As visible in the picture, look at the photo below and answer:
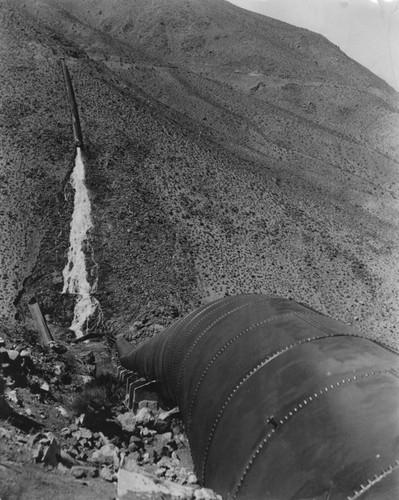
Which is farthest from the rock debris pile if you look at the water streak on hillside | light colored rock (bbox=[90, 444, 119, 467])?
the water streak on hillside

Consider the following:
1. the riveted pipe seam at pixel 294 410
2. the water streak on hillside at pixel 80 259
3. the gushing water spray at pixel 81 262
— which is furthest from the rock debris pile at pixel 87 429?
the water streak on hillside at pixel 80 259

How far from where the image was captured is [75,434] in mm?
13078

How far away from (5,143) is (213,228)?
628 inches

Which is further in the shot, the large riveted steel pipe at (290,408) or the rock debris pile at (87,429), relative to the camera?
the rock debris pile at (87,429)

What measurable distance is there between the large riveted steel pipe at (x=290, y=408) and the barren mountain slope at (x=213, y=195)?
17220 millimetres

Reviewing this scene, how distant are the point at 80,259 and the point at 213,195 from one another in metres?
Result: 11.6

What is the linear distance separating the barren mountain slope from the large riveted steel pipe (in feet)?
56.5

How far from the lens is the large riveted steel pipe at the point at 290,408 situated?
7062 millimetres

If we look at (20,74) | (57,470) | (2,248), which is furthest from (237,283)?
(20,74)

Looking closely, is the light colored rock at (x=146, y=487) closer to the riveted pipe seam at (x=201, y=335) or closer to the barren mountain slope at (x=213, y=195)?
the riveted pipe seam at (x=201, y=335)

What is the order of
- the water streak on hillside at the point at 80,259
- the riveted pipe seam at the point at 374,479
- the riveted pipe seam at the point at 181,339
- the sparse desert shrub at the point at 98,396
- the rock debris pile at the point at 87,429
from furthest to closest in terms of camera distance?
1. the water streak on hillside at the point at 80,259
2. the sparse desert shrub at the point at 98,396
3. the riveted pipe seam at the point at 181,339
4. the rock debris pile at the point at 87,429
5. the riveted pipe seam at the point at 374,479

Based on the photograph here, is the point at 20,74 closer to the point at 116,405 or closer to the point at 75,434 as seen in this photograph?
the point at 116,405

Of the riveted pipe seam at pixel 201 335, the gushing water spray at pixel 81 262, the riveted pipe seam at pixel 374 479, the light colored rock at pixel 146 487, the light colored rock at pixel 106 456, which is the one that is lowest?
the gushing water spray at pixel 81 262

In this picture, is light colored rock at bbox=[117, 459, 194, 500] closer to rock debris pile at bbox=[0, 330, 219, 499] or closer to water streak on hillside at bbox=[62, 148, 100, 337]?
rock debris pile at bbox=[0, 330, 219, 499]
